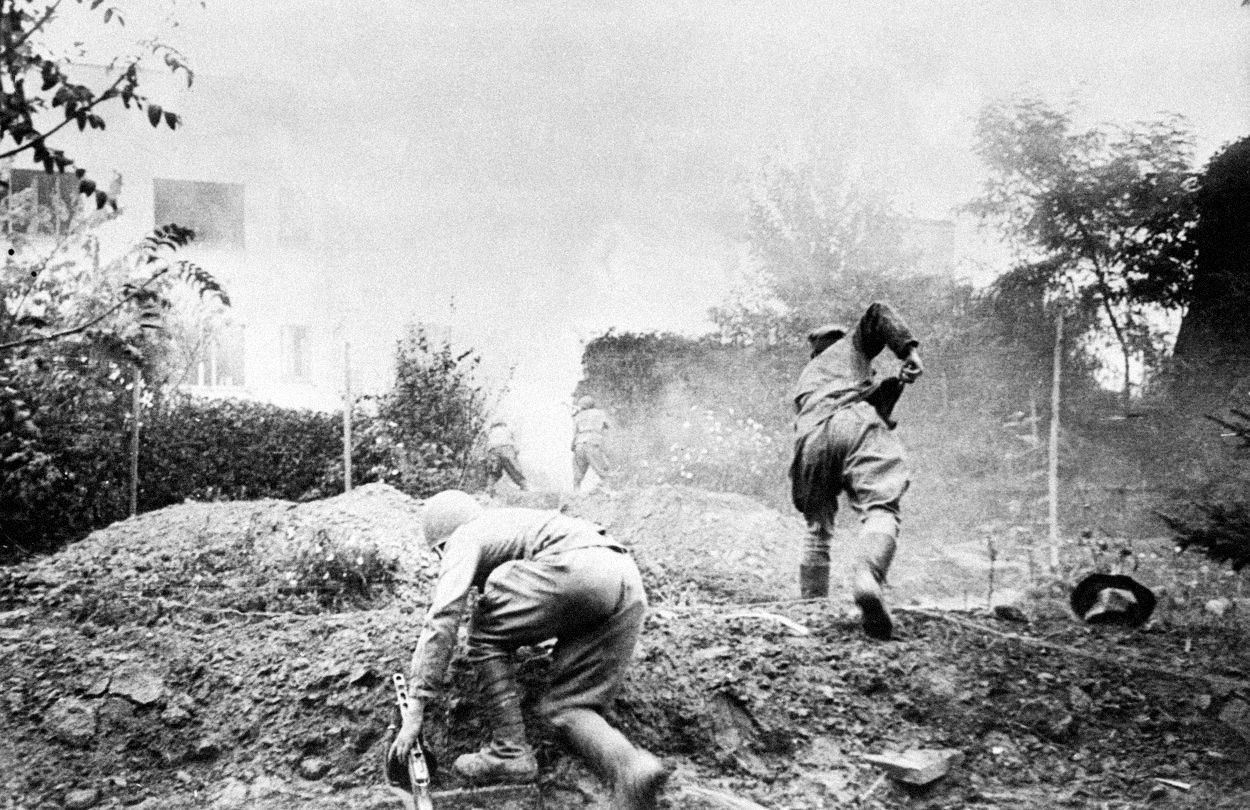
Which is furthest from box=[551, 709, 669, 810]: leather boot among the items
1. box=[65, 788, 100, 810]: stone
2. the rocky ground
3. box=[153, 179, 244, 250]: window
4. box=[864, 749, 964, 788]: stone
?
box=[153, 179, 244, 250]: window

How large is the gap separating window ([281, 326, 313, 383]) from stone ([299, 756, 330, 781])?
34.2 feet

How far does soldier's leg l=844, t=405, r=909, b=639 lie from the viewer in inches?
148

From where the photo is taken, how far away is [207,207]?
1325 centimetres

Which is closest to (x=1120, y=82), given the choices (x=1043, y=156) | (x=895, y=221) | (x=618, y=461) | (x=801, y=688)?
(x=1043, y=156)

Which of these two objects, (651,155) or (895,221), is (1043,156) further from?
(651,155)

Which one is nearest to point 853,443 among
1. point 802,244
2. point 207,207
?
point 802,244

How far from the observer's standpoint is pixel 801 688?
3703mm

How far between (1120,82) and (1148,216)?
4.88 ft

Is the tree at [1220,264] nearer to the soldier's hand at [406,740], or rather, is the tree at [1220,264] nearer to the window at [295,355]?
the soldier's hand at [406,740]

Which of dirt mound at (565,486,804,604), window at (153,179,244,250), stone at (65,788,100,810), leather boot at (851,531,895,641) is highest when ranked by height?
window at (153,179,244,250)

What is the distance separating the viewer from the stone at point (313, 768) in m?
3.41

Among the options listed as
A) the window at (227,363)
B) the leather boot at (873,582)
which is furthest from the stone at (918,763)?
the window at (227,363)

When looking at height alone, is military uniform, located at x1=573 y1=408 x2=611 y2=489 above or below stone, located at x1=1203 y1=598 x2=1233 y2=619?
above

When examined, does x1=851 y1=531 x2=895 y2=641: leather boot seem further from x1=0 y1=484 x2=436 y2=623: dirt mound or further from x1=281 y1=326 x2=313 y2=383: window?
x1=281 y1=326 x2=313 y2=383: window
